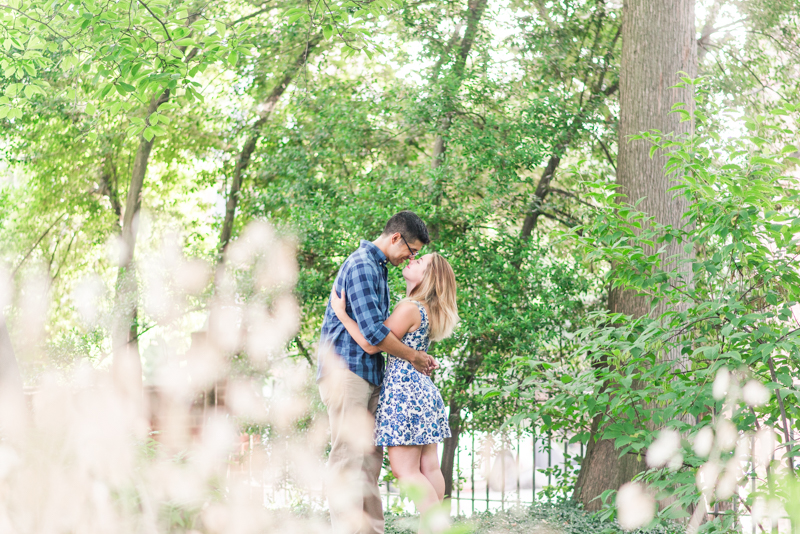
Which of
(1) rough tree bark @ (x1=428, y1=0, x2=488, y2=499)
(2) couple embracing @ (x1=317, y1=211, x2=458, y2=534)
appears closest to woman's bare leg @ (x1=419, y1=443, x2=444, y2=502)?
(2) couple embracing @ (x1=317, y1=211, x2=458, y2=534)

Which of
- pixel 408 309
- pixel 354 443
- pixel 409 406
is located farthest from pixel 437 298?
pixel 354 443

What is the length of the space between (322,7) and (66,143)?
7328mm

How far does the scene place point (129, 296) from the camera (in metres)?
9.23

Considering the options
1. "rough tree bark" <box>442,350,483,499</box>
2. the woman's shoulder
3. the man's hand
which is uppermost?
the woman's shoulder

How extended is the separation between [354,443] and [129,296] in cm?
670

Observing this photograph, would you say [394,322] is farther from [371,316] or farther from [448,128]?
[448,128]

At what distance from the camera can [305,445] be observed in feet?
21.5

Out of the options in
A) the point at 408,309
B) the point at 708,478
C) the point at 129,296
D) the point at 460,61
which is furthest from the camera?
the point at 129,296

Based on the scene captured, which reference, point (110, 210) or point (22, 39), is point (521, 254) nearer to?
point (22, 39)

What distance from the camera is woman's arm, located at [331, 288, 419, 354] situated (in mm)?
3555

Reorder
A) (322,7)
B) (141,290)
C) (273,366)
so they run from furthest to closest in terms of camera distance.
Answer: (141,290), (273,366), (322,7)

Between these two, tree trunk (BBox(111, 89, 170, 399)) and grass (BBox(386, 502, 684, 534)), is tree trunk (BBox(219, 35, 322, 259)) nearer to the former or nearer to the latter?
tree trunk (BBox(111, 89, 170, 399))

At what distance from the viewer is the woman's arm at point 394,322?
355 centimetres

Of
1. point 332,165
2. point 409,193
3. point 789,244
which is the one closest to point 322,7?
point 409,193
